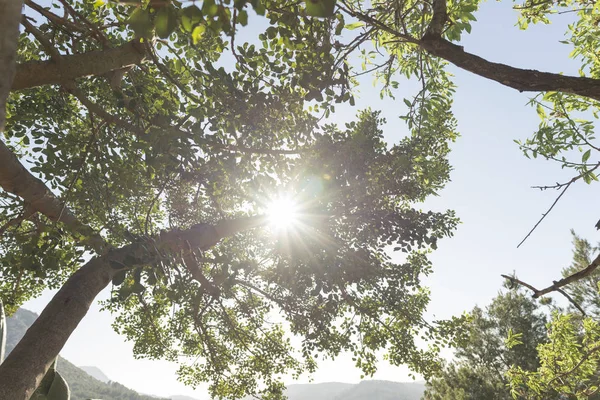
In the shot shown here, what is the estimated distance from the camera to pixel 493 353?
2622 centimetres

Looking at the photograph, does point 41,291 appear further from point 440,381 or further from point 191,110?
point 440,381

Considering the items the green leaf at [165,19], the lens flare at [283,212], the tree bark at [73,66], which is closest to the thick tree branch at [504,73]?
the green leaf at [165,19]

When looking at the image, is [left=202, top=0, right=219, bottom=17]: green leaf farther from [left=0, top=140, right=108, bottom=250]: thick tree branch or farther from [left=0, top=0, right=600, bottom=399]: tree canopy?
[left=0, top=140, right=108, bottom=250]: thick tree branch

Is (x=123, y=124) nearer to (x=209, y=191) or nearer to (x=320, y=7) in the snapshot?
(x=209, y=191)

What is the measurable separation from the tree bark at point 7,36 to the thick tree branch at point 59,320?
2.03m

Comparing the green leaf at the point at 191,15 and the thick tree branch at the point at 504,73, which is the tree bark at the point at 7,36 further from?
the thick tree branch at the point at 504,73

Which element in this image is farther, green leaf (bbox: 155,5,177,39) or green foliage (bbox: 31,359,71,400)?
green foliage (bbox: 31,359,71,400)

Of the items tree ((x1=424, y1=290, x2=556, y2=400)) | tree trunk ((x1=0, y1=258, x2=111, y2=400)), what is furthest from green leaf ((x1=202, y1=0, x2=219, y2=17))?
tree ((x1=424, y1=290, x2=556, y2=400))

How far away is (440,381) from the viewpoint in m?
27.4

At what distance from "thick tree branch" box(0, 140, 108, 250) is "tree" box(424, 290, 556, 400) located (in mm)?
26264

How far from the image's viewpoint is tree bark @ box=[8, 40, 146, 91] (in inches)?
160

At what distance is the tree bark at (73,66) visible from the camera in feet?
13.3

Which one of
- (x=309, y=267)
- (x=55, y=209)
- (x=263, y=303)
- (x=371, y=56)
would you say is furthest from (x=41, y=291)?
(x=371, y=56)

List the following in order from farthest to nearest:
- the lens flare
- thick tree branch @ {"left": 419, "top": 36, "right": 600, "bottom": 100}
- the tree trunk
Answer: the lens flare
the tree trunk
thick tree branch @ {"left": 419, "top": 36, "right": 600, "bottom": 100}
